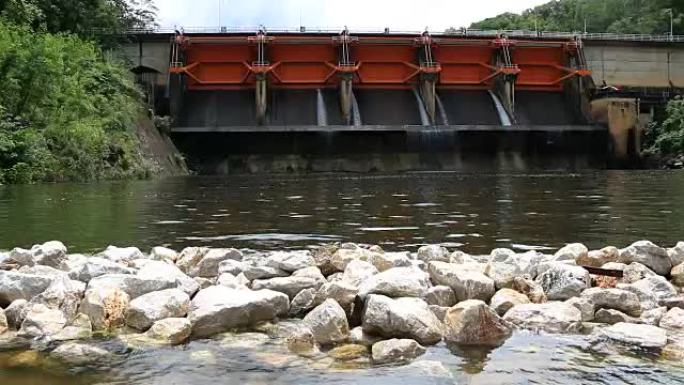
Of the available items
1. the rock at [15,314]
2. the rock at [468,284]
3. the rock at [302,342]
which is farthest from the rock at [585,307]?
the rock at [15,314]

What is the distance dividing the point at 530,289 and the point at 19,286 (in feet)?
12.2

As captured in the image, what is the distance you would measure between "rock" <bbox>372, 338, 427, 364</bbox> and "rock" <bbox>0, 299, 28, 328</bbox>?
2.35 m

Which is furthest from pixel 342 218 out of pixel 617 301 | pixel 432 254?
pixel 617 301

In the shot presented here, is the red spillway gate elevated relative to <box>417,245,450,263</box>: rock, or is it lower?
elevated

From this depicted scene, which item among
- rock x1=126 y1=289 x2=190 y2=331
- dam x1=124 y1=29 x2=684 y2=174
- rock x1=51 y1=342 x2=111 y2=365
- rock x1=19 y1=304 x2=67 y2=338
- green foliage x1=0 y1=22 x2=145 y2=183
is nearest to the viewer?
rock x1=51 y1=342 x2=111 y2=365

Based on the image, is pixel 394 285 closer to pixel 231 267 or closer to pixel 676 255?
pixel 231 267

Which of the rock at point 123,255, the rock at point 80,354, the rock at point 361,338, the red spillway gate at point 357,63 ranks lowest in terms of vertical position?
the rock at point 361,338

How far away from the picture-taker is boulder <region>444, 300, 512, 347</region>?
414 cm

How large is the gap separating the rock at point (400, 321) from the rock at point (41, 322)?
193 centimetres

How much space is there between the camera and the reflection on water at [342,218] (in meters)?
8.96

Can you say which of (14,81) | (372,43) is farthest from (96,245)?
(372,43)

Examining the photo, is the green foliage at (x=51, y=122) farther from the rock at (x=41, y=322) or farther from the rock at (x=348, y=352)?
the rock at (x=348, y=352)

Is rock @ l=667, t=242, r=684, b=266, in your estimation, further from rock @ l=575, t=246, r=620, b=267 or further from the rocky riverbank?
rock @ l=575, t=246, r=620, b=267

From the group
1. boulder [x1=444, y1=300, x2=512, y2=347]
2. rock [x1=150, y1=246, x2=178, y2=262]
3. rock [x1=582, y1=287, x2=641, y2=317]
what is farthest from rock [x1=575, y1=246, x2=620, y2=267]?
rock [x1=150, y1=246, x2=178, y2=262]
